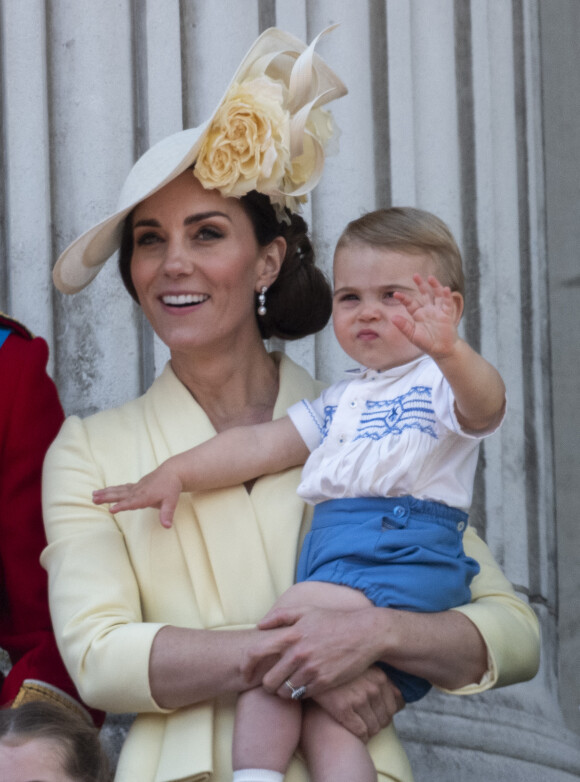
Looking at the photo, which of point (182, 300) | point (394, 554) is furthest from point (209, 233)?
point (394, 554)

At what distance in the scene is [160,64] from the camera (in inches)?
163

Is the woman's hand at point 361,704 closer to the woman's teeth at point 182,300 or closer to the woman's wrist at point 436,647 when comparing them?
the woman's wrist at point 436,647

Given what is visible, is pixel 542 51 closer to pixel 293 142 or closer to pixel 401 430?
pixel 293 142

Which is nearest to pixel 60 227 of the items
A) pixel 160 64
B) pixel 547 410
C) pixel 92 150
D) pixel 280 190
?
pixel 92 150

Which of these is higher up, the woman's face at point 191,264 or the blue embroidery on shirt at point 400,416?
the woman's face at point 191,264

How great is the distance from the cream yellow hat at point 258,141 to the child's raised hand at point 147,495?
0.61 m

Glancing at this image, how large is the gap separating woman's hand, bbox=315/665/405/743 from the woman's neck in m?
0.73

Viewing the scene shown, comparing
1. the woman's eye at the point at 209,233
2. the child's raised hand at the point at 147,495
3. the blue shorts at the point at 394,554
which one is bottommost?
the blue shorts at the point at 394,554

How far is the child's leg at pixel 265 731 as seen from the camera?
104 inches

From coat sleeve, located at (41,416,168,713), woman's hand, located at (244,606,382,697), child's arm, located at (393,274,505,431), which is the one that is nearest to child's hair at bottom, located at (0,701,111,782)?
→ coat sleeve, located at (41,416,168,713)

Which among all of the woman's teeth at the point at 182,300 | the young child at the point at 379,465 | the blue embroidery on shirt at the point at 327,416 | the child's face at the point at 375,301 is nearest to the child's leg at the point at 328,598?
the young child at the point at 379,465

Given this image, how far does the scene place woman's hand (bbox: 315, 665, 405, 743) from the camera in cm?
271

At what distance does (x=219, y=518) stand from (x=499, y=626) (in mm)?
603

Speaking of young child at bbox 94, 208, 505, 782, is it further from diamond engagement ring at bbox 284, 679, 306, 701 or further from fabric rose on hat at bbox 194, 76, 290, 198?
fabric rose on hat at bbox 194, 76, 290, 198
